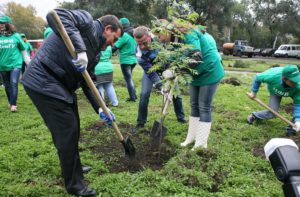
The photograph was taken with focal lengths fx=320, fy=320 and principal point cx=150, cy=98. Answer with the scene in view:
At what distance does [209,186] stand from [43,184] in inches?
71.5

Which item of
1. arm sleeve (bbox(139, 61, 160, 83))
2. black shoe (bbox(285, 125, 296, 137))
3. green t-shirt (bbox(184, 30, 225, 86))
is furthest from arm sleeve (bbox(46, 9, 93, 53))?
black shoe (bbox(285, 125, 296, 137))

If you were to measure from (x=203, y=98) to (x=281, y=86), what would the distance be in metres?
1.87

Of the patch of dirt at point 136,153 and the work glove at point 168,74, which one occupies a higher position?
the work glove at point 168,74

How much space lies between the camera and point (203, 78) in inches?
165

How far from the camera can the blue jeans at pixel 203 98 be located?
13.9 feet

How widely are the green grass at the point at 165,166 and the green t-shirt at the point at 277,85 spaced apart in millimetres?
655

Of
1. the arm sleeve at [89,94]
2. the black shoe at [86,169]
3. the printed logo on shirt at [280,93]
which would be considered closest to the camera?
the arm sleeve at [89,94]

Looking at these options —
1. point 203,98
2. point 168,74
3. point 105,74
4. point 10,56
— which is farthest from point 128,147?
point 10,56

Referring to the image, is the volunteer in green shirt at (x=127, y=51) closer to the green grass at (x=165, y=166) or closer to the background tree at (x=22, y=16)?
the green grass at (x=165, y=166)

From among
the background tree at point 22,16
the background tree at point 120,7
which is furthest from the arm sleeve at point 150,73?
the background tree at point 22,16

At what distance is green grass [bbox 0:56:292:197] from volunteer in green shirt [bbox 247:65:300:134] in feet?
0.83

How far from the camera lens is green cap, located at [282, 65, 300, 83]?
491 cm

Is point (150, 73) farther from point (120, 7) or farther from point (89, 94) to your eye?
point (120, 7)

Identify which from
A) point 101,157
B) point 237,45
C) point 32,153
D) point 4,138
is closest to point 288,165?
point 101,157
